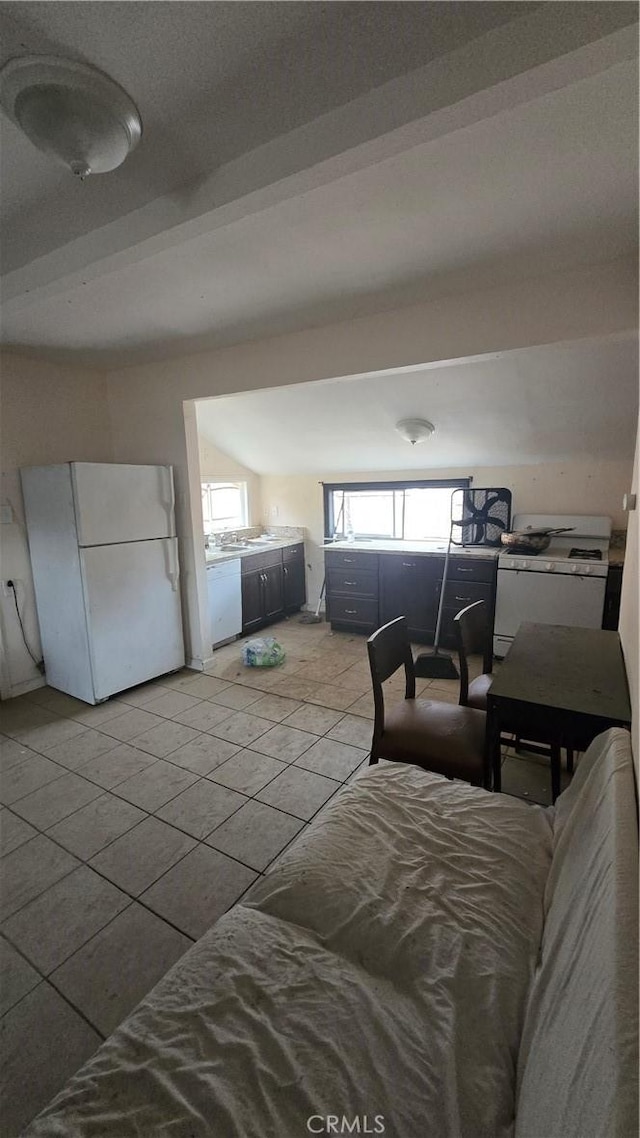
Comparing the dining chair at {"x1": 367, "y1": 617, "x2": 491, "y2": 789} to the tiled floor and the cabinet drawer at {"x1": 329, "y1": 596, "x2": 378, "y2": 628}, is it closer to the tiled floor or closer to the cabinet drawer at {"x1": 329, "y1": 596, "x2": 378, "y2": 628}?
the tiled floor

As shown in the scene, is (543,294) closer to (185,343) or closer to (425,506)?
(185,343)

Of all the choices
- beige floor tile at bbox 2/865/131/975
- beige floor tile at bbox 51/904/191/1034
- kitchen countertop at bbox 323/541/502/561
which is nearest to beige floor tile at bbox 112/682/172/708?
beige floor tile at bbox 2/865/131/975

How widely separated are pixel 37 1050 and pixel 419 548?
150 inches

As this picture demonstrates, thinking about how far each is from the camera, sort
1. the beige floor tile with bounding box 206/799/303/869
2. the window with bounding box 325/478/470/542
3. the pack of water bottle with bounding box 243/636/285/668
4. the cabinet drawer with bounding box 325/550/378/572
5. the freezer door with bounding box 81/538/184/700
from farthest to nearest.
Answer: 1. the window with bounding box 325/478/470/542
2. the cabinet drawer with bounding box 325/550/378/572
3. the pack of water bottle with bounding box 243/636/285/668
4. the freezer door with bounding box 81/538/184/700
5. the beige floor tile with bounding box 206/799/303/869

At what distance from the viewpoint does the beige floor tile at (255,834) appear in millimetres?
1899

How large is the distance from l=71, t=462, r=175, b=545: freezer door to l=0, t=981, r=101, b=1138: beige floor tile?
2295mm

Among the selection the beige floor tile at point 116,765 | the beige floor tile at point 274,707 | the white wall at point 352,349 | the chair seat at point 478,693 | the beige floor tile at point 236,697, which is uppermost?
the white wall at point 352,349

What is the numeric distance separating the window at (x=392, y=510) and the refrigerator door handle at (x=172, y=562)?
2.00 meters

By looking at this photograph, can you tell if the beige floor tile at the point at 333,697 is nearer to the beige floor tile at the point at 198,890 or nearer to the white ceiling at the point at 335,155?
the beige floor tile at the point at 198,890

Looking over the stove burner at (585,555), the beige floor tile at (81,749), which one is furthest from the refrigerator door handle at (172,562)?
the stove burner at (585,555)

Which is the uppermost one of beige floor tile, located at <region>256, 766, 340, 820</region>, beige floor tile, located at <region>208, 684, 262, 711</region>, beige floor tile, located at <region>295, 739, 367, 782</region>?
beige floor tile, located at <region>208, 684, 262, 711</region>

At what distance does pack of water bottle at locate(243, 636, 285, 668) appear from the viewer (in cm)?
382

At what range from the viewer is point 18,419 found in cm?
325

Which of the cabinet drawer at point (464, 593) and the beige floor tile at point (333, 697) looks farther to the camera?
the cabinet drawer at point (464, 593)
